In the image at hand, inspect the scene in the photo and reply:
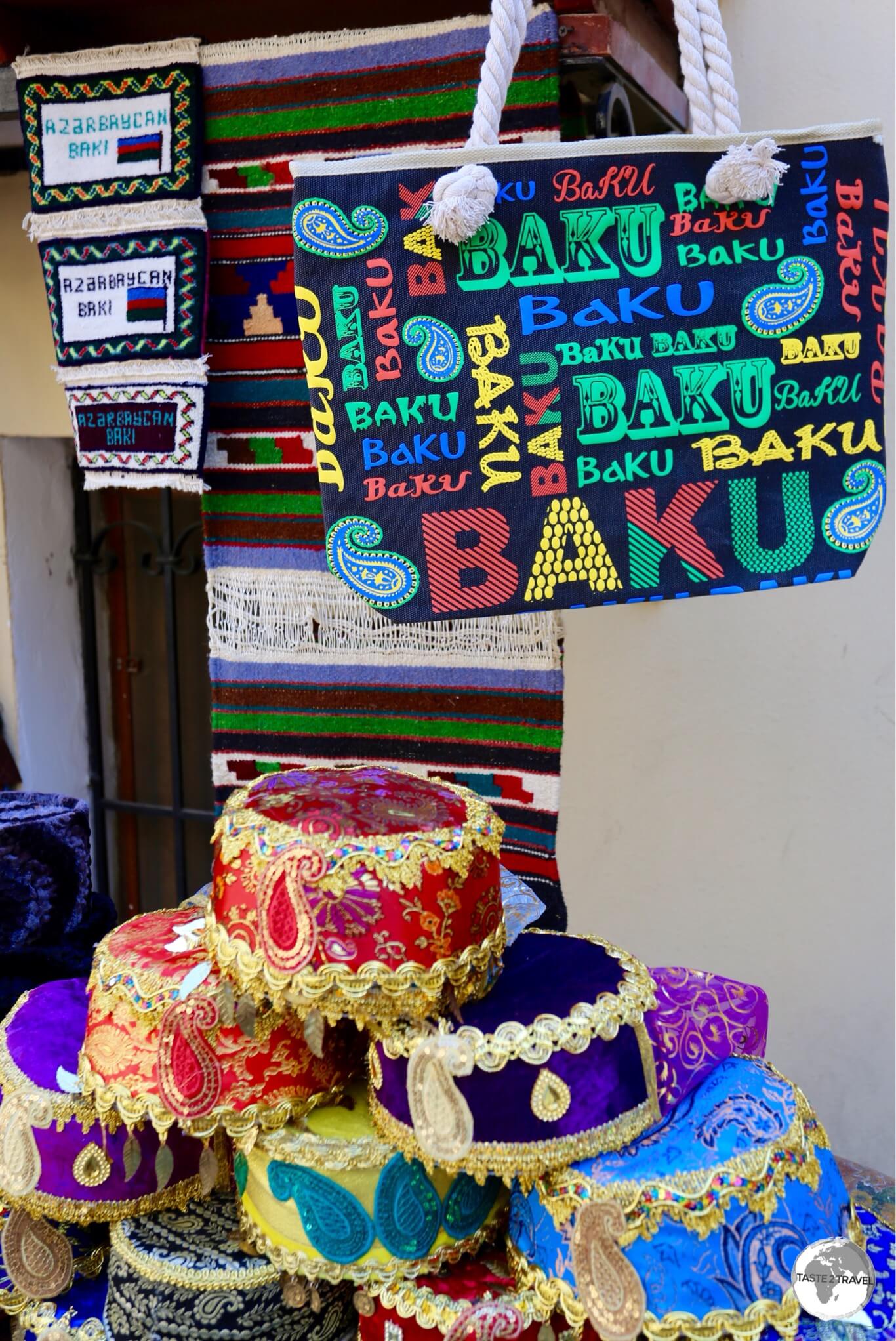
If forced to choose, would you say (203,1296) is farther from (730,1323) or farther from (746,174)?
(746,174)

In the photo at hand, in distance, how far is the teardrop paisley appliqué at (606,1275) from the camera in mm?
1146

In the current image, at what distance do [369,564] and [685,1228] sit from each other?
2.74 feet

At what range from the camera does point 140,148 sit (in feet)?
5.93

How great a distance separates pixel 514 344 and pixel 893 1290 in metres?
1.20

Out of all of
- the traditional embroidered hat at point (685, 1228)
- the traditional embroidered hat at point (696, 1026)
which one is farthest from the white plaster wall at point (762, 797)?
the traditional embroidered hat at point (685, 1228)

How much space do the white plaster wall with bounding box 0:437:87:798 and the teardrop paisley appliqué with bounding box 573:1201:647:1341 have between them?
2.09 metres

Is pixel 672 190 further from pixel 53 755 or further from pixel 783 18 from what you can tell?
pixel 53 755

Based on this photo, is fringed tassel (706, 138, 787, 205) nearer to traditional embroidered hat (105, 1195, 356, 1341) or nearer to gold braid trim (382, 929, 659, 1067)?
gold braid trim (382, 929, 659, 1067)

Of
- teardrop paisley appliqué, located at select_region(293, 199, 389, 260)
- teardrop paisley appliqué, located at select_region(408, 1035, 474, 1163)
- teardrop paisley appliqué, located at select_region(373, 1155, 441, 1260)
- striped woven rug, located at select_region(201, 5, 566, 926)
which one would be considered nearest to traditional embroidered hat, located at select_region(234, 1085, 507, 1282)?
teardrop paisley appliqué, located at select_region(373, 1155, 441, 1260)

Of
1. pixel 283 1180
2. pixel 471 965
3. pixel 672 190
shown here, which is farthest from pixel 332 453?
pixel 283 1180

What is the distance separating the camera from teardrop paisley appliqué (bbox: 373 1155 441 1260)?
1268 millimetres

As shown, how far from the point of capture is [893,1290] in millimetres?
1246

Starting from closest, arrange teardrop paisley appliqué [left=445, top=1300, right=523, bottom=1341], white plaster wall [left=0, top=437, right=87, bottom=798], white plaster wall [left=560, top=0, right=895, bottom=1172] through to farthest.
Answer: teardrop paisley appliqué [left=445, top=1300, right=523, bottom=1341]
white plaster wall [left=560, top=0, right=895, bottom=1172]
white plaster wall [left=0, top=437, right=87, bottom=798]

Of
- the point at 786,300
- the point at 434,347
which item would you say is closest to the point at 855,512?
the point at 786,300
